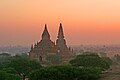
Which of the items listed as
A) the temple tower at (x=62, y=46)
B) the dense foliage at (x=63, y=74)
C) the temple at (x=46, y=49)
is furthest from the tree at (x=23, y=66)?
the temple tower at (x=62, y=46)

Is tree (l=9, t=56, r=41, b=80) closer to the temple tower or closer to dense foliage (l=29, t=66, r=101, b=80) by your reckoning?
dense foliage (l=29, t=66, r=101, b=80)

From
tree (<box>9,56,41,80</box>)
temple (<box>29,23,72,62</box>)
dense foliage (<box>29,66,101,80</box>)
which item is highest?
temple (<box>29,23,72,62</box>)

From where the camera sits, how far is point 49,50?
7125 cm

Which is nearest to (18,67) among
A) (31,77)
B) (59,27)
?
(31,77)

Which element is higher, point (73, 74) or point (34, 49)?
point (34, 49)

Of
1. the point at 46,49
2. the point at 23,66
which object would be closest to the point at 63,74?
the point at 23,66

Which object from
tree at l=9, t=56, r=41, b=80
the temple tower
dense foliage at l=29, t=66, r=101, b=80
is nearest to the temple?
the temple tower

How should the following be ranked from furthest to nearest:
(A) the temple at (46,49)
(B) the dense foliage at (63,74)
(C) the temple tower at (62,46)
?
(C) the temple tower at (62,46) → (A) the temple at (46,49) → (B) the dense foliage at (63,74)

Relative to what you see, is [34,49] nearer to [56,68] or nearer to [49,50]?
[49,50]

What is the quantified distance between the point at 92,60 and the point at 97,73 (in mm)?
13749

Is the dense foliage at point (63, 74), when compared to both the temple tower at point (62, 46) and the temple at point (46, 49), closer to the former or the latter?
the temple at point (46, 49)

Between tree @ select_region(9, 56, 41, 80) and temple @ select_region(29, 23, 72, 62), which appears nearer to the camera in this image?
tree @ select_region(9, 56, 41, 80)

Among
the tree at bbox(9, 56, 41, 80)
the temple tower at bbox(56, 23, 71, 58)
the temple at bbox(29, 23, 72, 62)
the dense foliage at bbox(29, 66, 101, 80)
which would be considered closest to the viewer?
the dense foliage at bbox(29, 66, 101, 80)

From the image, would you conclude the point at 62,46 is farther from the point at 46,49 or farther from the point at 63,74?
the point at 63,74
